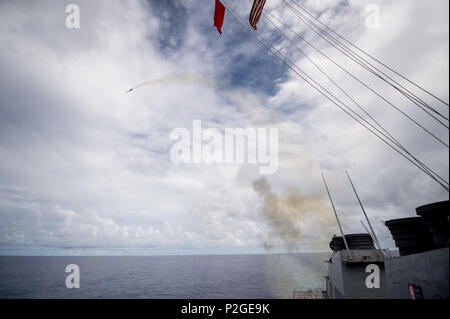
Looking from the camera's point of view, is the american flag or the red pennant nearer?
the american flag

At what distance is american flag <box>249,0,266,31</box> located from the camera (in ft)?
33.7

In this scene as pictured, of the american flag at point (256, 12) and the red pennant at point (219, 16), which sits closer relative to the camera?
the american flag at point (256, 12)

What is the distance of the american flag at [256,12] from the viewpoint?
10.3 metres

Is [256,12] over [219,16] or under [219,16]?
over

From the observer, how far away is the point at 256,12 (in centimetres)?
1060
